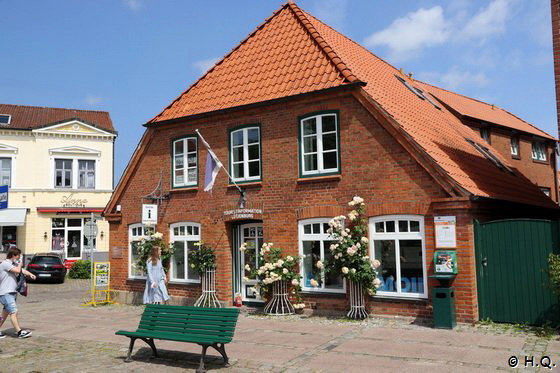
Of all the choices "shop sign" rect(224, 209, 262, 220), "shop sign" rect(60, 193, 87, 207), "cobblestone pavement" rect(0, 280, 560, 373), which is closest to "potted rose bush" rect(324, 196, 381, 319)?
"cobblestone pavement" rect(0, 280, 560, 373)

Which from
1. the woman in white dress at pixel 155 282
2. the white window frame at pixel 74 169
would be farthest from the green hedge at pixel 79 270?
the woman in white dress at pixel 155 282

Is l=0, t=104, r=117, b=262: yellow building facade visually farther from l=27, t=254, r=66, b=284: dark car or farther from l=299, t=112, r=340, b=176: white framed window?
l=299, t=112, r=340, b=176: white framed window

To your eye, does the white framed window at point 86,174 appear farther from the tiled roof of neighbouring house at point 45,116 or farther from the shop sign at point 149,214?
the shop sign at point 149,214

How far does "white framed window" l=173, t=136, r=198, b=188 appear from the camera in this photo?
52.2ft

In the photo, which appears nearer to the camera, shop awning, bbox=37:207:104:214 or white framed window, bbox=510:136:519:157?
white framed window, bbox=510:136:519:157

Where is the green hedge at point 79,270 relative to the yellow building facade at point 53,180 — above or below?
below

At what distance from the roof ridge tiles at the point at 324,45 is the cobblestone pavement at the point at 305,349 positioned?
5689 mm

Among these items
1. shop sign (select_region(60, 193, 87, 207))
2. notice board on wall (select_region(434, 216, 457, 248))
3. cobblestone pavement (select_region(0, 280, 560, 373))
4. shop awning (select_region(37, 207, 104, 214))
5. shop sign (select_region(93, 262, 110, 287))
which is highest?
shop sign (select_region(60, 193, 87, 207))

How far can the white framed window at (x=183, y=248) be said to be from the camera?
15625 millimetres

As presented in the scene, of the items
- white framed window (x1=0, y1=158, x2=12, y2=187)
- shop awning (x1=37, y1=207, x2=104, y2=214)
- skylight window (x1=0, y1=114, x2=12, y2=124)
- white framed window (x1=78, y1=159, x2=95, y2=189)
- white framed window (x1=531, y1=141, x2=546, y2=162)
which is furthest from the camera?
white framed window (x1=78, y1=159, x2=95, y2=189)

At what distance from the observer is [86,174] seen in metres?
33.0

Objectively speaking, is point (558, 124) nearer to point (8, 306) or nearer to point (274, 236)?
point (274, 236)

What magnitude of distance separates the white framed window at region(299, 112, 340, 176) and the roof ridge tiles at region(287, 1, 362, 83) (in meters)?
0.97

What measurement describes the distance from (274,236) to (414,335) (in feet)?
15.7
